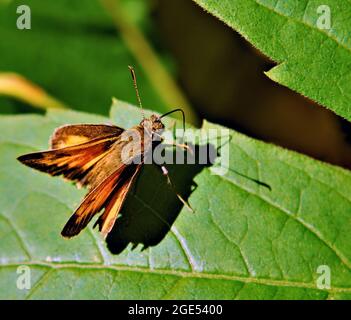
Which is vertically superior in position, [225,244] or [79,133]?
[79,133]

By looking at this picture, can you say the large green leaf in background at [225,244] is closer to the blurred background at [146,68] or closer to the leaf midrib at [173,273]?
the leaf midrib at [173,273]

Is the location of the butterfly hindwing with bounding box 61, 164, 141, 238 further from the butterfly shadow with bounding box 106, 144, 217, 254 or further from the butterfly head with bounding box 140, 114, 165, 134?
the butterfly head with bounding box 140, 114, 165, 134

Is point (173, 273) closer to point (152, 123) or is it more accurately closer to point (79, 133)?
point (152, 123)

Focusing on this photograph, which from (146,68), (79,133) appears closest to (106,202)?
(79,133)

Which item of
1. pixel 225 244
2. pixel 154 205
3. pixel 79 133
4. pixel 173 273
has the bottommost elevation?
pixel 173 273

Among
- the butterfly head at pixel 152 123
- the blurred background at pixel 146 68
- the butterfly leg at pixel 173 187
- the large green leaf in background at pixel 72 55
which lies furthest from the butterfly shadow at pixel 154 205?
the large green leaf in background at pixel 72 55

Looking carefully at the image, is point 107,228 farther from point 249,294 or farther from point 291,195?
point 291,195

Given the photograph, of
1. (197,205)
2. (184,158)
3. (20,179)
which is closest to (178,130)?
(184,158)

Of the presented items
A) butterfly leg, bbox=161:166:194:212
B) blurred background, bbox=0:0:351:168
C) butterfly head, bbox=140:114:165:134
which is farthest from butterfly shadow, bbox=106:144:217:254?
blurred background, bbox=0:0:351:168
